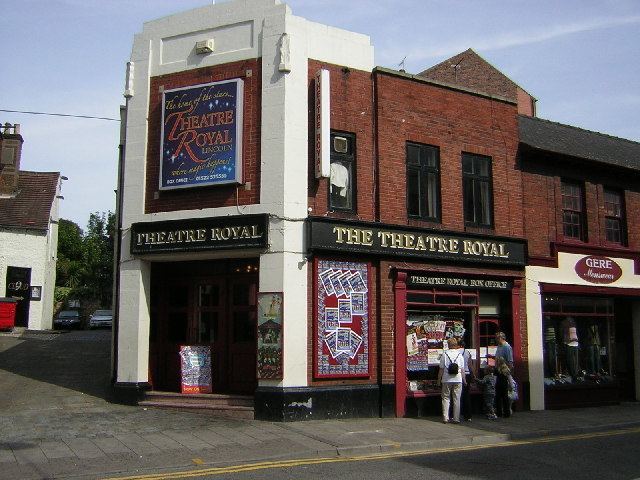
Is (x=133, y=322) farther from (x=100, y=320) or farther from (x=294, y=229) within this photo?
(x=100, y=320)

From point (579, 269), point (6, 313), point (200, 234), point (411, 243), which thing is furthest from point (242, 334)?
point (6, 313)

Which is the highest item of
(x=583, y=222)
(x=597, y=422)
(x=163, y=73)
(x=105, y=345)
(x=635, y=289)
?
(x=163, y=73)

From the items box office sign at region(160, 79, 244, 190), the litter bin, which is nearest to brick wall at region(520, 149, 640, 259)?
box office sign at region(160, 79, 244, 190)

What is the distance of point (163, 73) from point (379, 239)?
20.2 ft

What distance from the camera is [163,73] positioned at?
15203mm

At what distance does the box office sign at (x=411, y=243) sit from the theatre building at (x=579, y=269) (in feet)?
3.91

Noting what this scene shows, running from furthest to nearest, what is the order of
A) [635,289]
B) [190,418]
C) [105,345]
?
1. [105,345]
2. [635,289]
3. [190,418]

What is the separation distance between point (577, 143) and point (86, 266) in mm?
42783

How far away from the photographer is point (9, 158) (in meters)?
34.8

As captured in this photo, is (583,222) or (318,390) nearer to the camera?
(318,390)

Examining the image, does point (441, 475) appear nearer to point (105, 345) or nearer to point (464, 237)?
point (464, 237)

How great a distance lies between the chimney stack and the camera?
113ft

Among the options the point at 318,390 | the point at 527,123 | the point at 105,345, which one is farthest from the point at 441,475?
the point at 105,345

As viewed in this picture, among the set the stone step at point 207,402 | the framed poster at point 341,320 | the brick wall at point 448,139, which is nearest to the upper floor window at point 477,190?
the brick wall at point 448,139
